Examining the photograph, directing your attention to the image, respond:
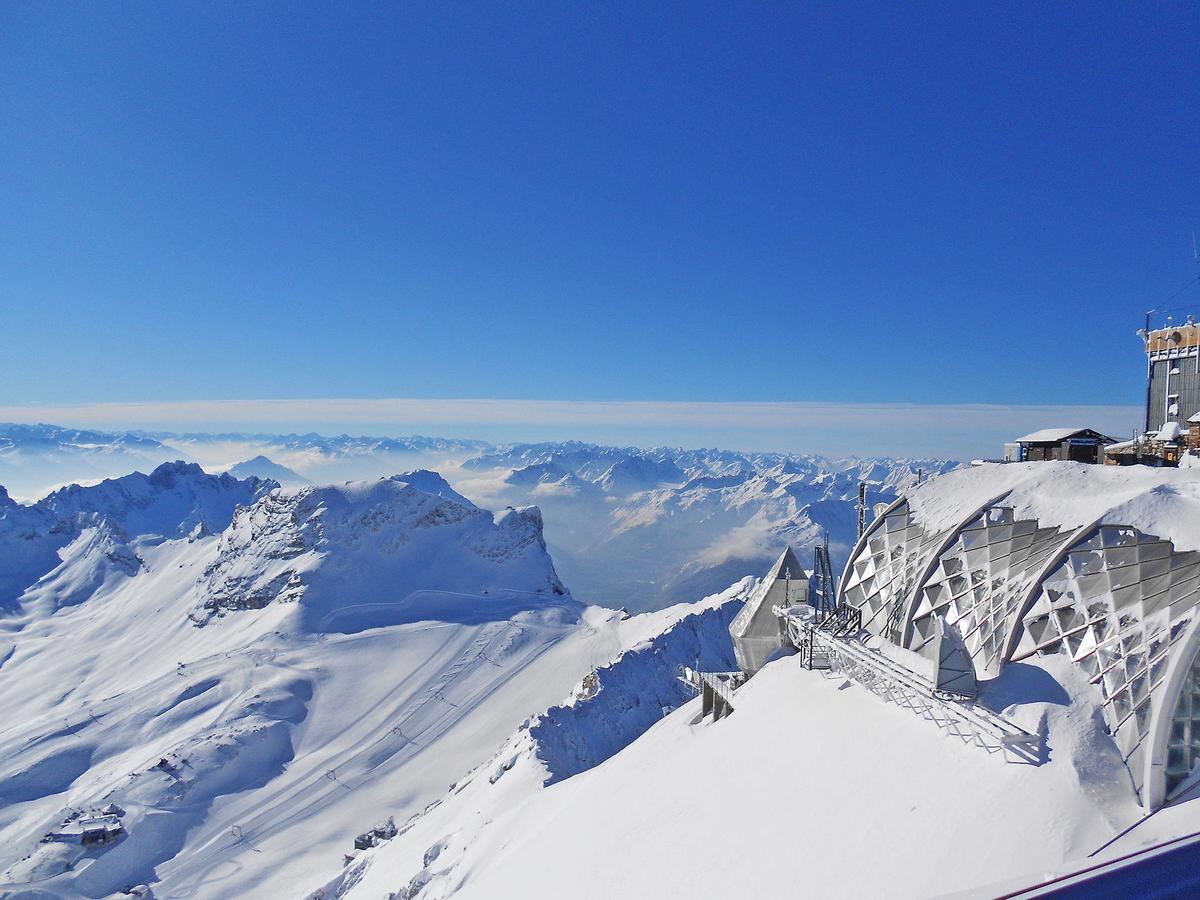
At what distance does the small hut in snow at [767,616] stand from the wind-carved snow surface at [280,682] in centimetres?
4577

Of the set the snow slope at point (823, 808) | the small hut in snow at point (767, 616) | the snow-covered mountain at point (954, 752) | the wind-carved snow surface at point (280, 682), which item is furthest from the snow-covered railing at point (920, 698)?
the wind-carved snow surface at point (280, 682)

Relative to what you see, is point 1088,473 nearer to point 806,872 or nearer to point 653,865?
point 806,872

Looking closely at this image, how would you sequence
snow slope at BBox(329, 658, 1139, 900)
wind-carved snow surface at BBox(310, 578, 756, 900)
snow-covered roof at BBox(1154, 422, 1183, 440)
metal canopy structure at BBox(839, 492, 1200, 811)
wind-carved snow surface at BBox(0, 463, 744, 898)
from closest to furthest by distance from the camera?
snow slope at BBox(329, 658, 1139, 900)
metal canopy structure at BBox(839, 492, 1200, 811)
snow-covered roof at BBox(1154, 422, 1183, 440)
wind-carved snow surface at BBox(310, 578, 756, 900)
wind-carved snow surface at BBox(0, 463, 744, 898)

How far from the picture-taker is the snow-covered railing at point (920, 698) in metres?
16.5

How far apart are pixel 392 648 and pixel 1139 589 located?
366 ft

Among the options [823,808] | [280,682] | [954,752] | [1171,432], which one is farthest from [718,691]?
[280,682]

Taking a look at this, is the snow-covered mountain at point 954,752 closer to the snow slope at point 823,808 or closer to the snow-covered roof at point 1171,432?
the snow slope at point 823,808

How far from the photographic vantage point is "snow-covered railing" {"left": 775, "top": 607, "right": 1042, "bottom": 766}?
1653 cm

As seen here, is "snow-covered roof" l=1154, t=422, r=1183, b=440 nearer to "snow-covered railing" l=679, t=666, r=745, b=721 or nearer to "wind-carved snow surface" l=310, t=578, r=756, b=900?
"snow-covered railing" l=679, t=666, r=745, b=721

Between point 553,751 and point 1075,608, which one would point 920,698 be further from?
point 553,751

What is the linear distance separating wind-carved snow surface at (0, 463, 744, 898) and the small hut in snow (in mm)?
45768

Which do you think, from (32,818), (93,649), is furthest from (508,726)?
(93,649)

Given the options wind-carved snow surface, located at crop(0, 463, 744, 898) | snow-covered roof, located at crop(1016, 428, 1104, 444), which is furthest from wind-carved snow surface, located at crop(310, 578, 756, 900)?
snow-covered roof, located at crop(1016, 428, 1104, 444)

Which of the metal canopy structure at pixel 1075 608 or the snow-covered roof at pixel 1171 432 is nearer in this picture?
the metal canopy structure at pixel 1075 608
